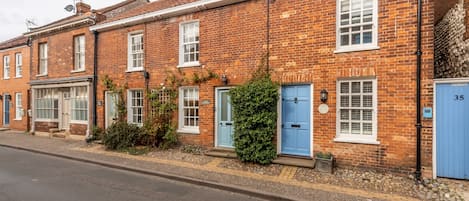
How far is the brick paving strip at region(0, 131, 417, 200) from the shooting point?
209 inches

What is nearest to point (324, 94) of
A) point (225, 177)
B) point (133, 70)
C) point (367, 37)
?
point (367, 37)

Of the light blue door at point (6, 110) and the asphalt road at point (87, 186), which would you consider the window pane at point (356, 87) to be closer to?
the asphalt road at point (87, 186)

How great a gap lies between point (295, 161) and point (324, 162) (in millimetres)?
884

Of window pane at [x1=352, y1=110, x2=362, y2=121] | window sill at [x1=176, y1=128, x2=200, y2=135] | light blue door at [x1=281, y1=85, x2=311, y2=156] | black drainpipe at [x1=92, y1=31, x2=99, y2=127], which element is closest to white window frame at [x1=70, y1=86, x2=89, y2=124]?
black drainpipe at [x1=92, y1=31, x2=99, y2=127]

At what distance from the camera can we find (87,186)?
595 cm

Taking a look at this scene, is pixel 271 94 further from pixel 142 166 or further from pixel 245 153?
pixel 142 166

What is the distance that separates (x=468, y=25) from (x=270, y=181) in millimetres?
7880

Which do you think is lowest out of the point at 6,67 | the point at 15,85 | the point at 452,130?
the point at 452,130

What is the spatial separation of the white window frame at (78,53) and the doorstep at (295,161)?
37.2 feet

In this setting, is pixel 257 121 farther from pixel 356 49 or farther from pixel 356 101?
pixel 356 49

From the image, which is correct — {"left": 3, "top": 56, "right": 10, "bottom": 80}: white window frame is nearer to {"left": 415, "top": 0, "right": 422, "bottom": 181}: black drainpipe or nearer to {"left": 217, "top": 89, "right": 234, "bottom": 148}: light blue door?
{"left": 217, "top": 89, "right": 234, "bottom": 148}: light blue door

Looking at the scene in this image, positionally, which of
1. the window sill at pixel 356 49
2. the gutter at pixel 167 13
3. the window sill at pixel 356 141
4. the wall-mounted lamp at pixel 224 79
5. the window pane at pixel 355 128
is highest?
the gutter at pixel 167 13

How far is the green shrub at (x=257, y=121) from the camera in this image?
7.57 metres

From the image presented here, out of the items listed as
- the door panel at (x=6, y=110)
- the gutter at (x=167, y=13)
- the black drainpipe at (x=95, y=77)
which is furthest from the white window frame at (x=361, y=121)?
the door panel at (x=6, y=110)
